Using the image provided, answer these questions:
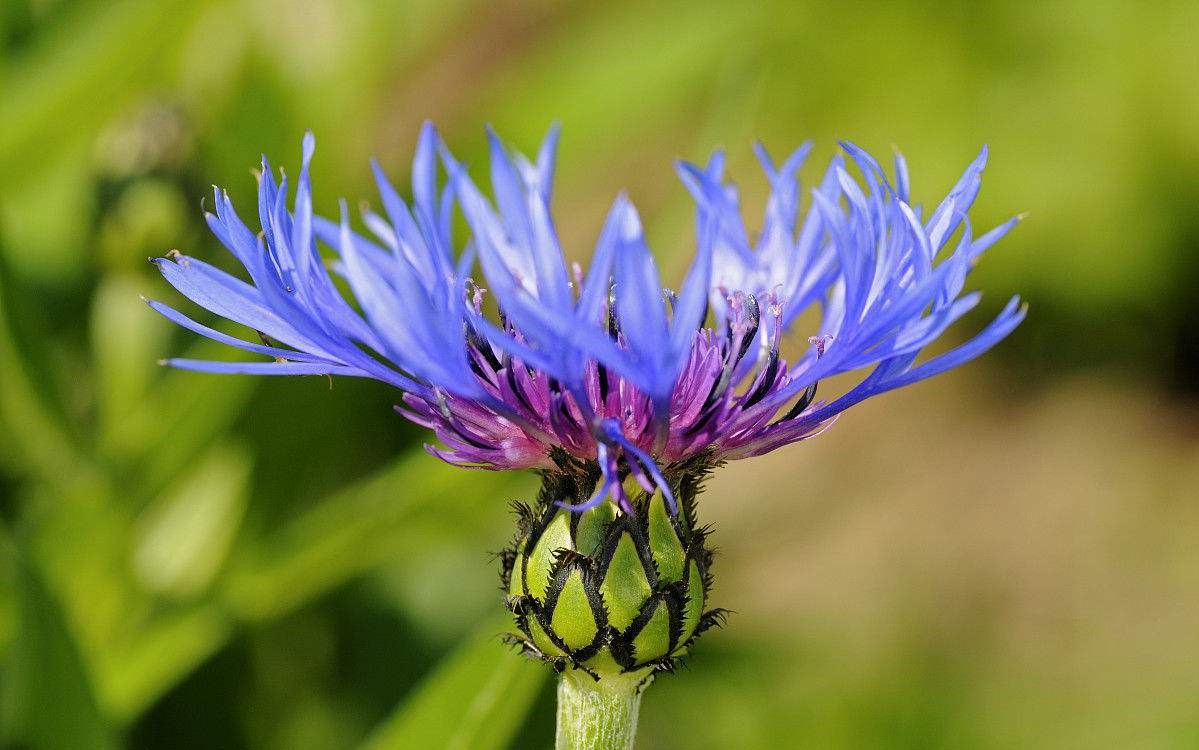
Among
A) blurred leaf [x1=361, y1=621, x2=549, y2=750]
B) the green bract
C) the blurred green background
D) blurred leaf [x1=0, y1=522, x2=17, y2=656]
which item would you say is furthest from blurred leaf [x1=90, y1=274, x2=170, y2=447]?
the green bract

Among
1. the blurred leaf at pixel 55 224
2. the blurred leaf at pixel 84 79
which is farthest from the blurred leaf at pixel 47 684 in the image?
the blurred leaf at pixel 55 224

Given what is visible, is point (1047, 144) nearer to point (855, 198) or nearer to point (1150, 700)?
point (1150, 700)

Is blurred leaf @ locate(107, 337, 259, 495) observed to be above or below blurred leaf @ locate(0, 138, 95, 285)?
below

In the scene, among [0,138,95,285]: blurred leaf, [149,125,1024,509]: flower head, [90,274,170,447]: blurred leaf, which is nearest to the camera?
[149,125,1024,509]: flower head

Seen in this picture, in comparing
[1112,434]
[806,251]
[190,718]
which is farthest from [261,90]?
[1112,434]

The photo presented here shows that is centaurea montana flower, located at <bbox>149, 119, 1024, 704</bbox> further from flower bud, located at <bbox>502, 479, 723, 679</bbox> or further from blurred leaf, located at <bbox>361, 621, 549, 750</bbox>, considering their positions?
blurred leaf, located at <bbox>361, 621, 549, 750</bbox>

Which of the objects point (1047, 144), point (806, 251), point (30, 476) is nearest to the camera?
point (806, 251)
